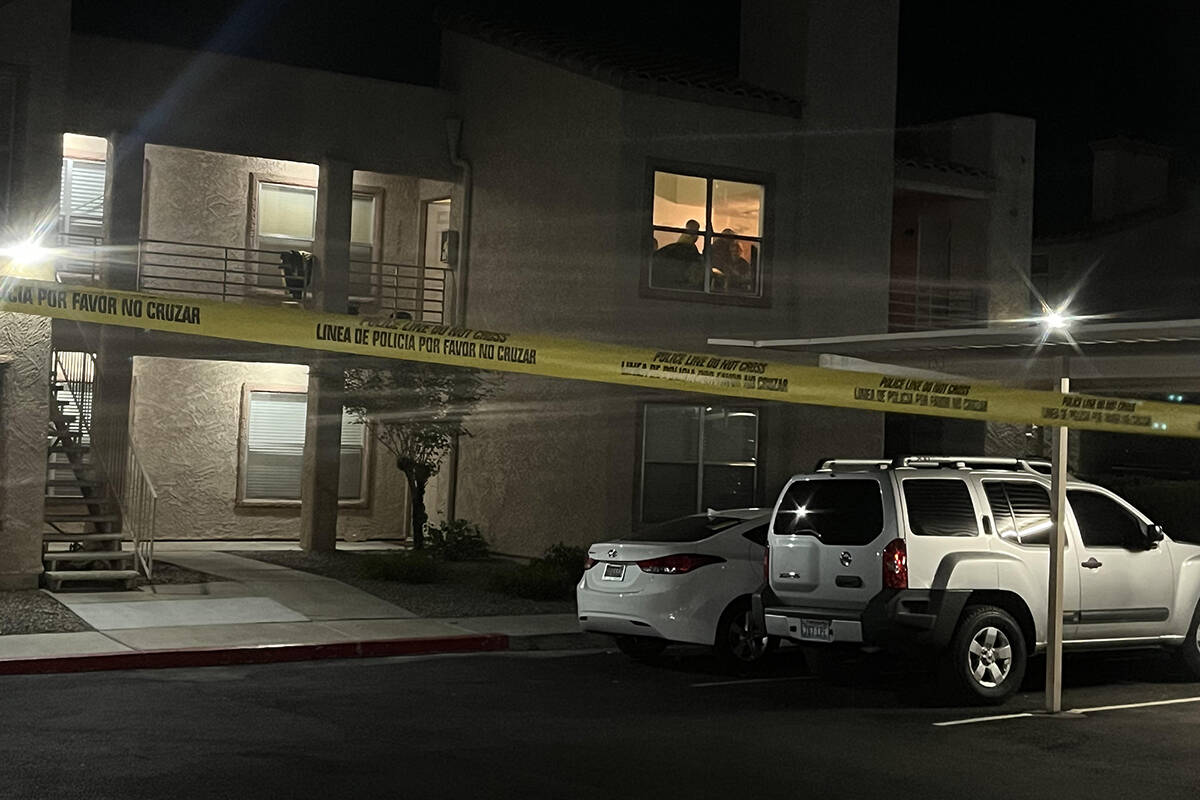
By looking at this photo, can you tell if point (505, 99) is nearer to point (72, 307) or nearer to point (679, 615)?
point (679, 615)

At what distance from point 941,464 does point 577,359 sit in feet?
13.0

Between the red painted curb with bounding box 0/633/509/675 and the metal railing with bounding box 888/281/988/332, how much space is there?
12.8 metres

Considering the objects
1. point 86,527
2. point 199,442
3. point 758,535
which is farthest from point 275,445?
point 758,535

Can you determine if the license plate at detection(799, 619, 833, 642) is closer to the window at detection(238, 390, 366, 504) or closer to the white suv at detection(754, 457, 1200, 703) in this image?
the white suv at detection(754, 457, 1200, 703)

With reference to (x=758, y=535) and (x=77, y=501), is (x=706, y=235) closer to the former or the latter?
(x=758, y=535)

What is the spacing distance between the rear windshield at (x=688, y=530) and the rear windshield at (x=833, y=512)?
0.96m

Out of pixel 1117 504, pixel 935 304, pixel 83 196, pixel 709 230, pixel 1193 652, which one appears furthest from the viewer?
pixel 935 304

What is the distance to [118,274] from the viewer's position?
70.7ft

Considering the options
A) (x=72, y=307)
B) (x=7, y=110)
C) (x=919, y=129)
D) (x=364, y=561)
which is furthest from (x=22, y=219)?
(x=919, y=129)

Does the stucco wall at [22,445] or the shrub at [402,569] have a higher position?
the stucco wall at [22,445]

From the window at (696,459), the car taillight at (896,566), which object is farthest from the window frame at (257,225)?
the car taillight at (896,566)

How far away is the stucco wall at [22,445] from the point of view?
54.0ft

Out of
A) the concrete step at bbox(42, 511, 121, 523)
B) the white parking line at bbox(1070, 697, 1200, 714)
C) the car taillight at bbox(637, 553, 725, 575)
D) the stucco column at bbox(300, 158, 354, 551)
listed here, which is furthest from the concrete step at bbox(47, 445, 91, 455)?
the white parking line at bbox(1070, 697, 1200, 714)

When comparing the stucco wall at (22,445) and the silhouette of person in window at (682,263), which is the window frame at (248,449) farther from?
the stucco wall at (22,445)
